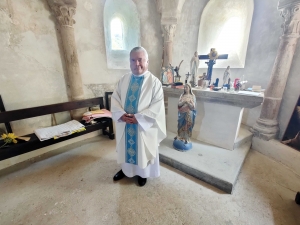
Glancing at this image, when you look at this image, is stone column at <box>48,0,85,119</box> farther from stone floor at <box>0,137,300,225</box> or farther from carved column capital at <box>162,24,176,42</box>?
carved column capital at <box>162,24,176,42</box>

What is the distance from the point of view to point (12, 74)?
248 centimetres

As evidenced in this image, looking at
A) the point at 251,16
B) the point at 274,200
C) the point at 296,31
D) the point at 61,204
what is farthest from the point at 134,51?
the point at 251,16

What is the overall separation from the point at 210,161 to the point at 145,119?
1.46 metres

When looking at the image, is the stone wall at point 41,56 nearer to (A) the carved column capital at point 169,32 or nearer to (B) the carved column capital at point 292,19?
(A) the carved column capital at point 169,32

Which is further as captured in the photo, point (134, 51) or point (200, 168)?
point (200, 168)

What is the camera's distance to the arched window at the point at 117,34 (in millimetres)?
3917

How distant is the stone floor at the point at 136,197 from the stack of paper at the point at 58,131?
0.58 meters

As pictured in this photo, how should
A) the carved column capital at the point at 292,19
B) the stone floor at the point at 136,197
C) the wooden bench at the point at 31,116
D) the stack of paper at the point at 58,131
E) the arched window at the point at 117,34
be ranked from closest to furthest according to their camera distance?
the stone floor at the point at 136,197, the wooden bench at the point at 31,116, the carved column capital at the point at 292,19, the stack of paper at the point at 58,131, the arched window at the point at 117,34

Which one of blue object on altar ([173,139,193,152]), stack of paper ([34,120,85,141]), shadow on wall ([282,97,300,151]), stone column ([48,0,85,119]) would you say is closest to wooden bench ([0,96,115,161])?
stack of paper ([34,120,85,141])

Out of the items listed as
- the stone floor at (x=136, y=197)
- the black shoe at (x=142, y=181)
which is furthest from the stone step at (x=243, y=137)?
the black shoe at (x=142, y=181)

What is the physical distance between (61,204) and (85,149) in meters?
1.43

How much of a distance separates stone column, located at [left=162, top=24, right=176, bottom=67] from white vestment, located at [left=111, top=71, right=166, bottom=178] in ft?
8.80

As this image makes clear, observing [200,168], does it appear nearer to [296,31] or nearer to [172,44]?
[296,31]

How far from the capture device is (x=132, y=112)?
1.85 m
